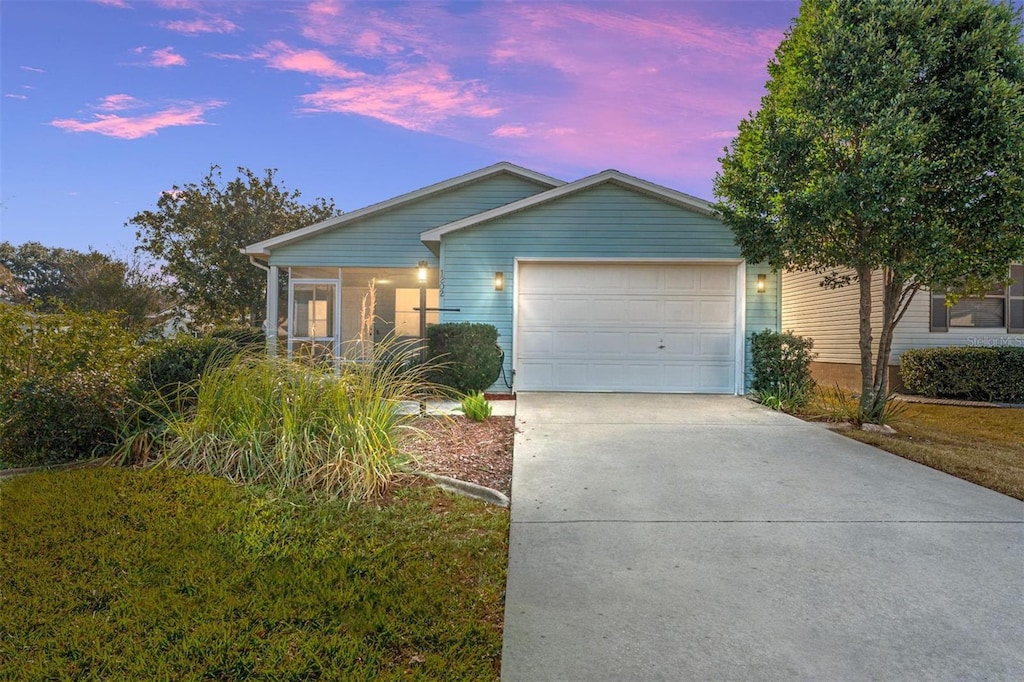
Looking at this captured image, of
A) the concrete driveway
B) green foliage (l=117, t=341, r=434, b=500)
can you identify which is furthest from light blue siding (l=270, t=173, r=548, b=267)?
the concrete driveway

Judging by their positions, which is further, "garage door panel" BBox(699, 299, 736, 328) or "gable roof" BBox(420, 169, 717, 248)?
"garage door panel" BBox(699, 299, 736, 328)

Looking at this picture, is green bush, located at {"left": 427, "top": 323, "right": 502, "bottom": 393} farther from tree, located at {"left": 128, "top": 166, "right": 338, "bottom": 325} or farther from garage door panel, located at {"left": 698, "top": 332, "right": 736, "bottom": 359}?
tree, located at {"left": 128, "top": 166, "right": 338, "bottom": 325}

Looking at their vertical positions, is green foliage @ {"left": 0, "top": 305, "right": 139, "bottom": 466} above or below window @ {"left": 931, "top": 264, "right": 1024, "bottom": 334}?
below

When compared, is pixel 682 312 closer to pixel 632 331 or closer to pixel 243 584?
pixel 632 331

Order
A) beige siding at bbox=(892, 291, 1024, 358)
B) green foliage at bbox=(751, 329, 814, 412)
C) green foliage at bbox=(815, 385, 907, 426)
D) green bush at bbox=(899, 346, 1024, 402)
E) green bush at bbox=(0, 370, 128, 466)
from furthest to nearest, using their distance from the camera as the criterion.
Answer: beige siding at bbox=(892, 291, 1024, 358)
green bush at bbox=(899, 346, 1024, 402)
green foliage at bbox=(751, 329, 814, 412)
green foliage at bbox=(815, 385, 907, 426)
green bush at bbox=(0, 370, 128, 466)

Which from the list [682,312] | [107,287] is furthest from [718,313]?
[107,287]

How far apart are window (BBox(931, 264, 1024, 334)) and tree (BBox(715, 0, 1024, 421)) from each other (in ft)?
12.7

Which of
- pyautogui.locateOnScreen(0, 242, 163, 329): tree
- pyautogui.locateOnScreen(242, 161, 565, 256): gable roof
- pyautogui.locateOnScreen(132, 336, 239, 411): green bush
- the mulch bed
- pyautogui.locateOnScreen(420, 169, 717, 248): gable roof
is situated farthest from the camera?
pyautogui.locateOnScreen(0, 242, 163, 329): tree

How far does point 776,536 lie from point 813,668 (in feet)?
4.86

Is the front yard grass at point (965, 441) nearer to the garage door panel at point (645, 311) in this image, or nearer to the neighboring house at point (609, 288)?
the neighboring house at point (609, 288)

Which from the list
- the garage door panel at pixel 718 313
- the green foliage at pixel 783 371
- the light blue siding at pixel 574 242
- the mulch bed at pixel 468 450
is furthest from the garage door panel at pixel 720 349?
the mulch bed at pixel 468 450

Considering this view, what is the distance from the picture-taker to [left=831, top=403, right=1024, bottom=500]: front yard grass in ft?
17.1

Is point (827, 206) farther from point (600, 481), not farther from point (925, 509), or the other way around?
point (600, 481)

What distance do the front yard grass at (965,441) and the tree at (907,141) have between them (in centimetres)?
83
